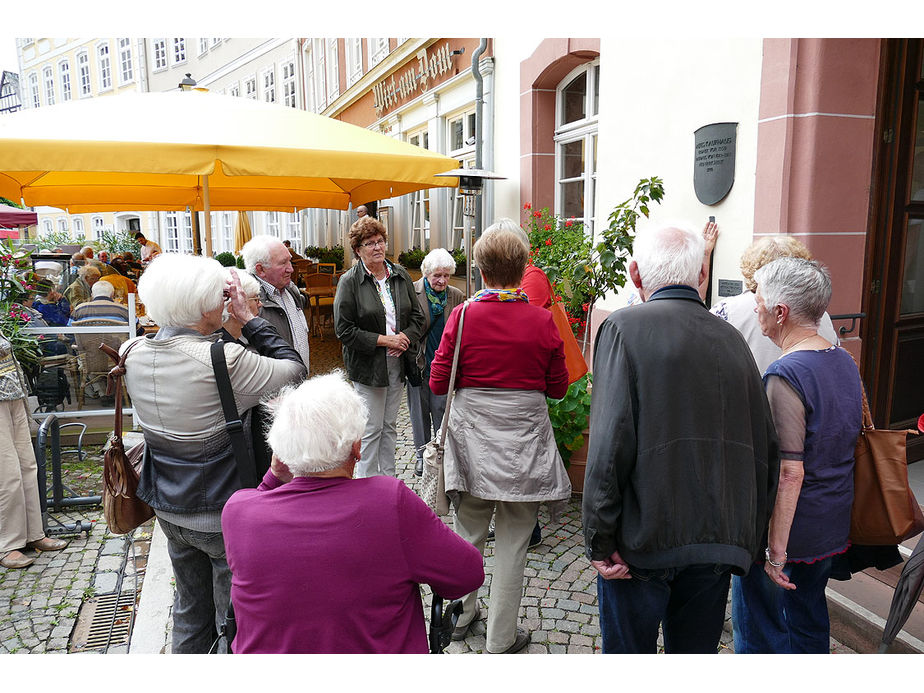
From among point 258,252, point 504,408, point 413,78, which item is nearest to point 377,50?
point 413,78

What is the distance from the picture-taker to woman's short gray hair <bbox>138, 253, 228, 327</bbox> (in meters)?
2.16

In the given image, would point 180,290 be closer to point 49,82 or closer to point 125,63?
point 125,63

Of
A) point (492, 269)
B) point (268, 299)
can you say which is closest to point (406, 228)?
point (268, 299)

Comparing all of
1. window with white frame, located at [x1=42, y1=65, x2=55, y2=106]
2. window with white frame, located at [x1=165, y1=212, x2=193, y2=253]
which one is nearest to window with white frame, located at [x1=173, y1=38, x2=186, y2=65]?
Result: window with white frame, located at [x1=165, y1=212, x2=193, y2=253]

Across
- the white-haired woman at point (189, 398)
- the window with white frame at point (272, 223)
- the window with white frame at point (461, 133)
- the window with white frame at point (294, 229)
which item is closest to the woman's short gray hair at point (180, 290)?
the white-haired woman at point (189, 398)

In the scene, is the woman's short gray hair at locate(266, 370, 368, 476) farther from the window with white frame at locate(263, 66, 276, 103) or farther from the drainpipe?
the window with white frame at locate(263, 66, 276, 103)

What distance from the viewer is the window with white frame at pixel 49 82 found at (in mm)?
34128

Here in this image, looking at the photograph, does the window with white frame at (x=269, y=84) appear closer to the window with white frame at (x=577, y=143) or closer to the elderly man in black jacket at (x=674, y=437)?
the window with white frame at (x=577, y=143)

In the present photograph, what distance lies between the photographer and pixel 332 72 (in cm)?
1755

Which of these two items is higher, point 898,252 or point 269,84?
point 269,84

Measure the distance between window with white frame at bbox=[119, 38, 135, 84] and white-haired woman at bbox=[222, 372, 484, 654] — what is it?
33.3m

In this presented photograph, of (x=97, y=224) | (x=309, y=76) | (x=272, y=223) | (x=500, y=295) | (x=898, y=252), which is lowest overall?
(x=500, y=295)

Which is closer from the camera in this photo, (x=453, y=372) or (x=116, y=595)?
(x=453, y=372)

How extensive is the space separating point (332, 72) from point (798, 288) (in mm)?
17541
